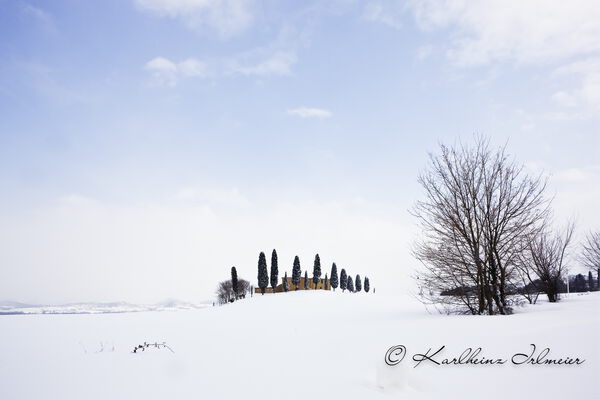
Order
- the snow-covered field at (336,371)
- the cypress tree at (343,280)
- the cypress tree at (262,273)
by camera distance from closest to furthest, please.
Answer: the snow-covered field at (336,371), the cypress tree at (262,273), the cypress tree at (343,280)

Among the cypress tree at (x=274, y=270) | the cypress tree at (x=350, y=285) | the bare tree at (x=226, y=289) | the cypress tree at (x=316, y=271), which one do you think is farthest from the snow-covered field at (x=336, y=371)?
the cypress tree at (x=350, y=285)

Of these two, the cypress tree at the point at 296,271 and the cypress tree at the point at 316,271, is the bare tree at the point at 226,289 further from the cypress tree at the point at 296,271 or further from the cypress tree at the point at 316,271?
the cypress tree at the point at 316,271

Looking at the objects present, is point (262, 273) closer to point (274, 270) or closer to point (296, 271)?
point (274, 270)

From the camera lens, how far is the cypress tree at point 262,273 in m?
64.8

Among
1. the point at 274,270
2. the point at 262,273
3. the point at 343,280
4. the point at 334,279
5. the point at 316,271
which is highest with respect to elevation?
the point at 274,270

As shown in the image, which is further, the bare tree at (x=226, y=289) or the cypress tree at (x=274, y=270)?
the bare tree at (x=226, y=289)

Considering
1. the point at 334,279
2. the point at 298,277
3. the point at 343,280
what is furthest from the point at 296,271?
the point at 343,280

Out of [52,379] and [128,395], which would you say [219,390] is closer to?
[128,395]

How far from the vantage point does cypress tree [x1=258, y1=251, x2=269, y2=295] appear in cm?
6481

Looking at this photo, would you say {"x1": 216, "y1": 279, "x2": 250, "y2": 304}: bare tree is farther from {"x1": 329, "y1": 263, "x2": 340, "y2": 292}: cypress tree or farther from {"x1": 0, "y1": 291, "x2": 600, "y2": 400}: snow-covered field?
{"x1": 0, "y1": 291, "x2": 600, "y2": 400}: snow-covered field

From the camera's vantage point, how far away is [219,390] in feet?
13.8

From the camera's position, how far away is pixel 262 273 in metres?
65.1

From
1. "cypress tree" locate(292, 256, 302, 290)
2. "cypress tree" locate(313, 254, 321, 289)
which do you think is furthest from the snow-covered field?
"cypress tree" locate(313, 254, 321, 289)

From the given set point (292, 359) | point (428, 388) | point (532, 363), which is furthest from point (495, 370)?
point (292, 359)
